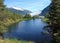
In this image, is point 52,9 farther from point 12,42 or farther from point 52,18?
point 12,42

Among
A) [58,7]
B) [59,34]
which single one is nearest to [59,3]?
[58,7]

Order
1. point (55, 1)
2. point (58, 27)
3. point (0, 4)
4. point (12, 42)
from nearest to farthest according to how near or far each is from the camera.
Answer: point (12, 42)
point (58, 27)
point (55, 1)
point (0, 4)

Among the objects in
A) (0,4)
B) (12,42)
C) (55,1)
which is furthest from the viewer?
(0,4)

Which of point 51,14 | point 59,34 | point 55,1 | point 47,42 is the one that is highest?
point 55,1

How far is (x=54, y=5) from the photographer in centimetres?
4456

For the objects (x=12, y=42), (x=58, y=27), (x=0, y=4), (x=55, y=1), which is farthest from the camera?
(x=0, y=4)

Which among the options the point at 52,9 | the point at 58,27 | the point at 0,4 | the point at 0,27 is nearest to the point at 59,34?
the point at 58,27

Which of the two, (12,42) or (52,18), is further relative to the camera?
(52,18)

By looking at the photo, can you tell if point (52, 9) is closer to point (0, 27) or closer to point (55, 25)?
point (55, 25)

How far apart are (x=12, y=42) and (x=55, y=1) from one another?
14.7 meters

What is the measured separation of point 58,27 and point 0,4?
21.1m

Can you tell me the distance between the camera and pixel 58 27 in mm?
41156

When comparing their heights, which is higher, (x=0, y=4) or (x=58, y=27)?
(x=0, y=4)

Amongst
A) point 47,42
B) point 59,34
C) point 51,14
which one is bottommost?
point 47,42
